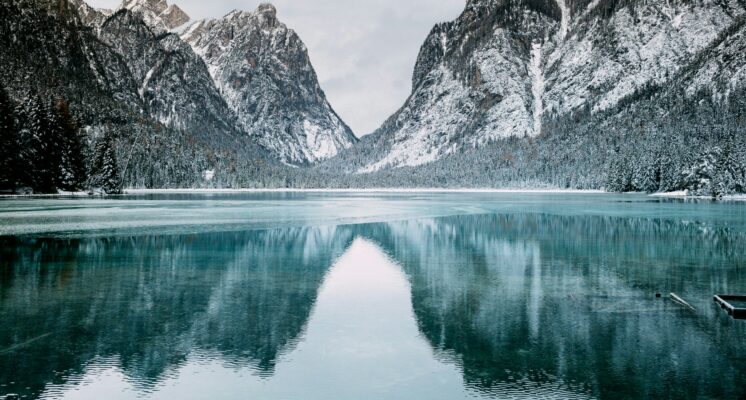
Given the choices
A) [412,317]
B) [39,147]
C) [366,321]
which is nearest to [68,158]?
[39,147]

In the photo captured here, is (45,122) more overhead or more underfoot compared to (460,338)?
more overhead

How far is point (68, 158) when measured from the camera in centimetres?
10750

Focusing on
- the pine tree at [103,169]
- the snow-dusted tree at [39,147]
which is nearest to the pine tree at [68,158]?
the snow-dusted tree at [39,147]

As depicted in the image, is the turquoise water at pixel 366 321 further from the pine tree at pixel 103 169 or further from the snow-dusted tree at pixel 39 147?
the pine tree at pixel 103 169

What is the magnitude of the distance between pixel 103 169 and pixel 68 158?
21.7ft

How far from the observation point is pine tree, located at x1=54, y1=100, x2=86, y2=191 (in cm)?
10594

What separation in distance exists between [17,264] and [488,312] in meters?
21.1

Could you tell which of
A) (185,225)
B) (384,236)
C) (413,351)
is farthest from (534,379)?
(185,225)

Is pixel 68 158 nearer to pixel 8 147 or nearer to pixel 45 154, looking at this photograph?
pixel 45 154

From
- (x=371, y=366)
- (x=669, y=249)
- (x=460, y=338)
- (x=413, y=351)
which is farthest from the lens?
(x=669, y=249)

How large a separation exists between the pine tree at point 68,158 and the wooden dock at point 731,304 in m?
108

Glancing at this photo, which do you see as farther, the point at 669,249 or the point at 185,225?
the point at 185,225

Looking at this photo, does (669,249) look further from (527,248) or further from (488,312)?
(488,312)

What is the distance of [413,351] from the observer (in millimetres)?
13734
